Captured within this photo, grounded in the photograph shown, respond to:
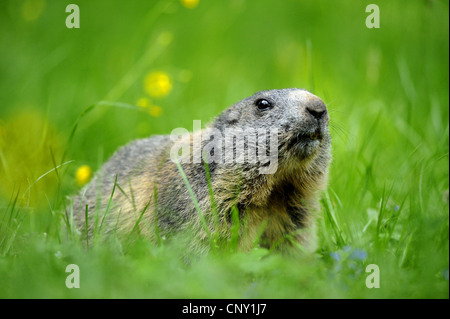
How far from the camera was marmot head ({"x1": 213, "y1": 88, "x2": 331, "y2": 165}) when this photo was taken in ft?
13.8

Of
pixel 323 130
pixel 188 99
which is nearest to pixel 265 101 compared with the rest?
pixel 323 130

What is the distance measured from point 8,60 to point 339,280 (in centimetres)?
715

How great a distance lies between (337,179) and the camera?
5.78m

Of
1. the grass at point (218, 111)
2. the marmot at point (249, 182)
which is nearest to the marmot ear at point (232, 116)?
the marmot at point (249, 182)

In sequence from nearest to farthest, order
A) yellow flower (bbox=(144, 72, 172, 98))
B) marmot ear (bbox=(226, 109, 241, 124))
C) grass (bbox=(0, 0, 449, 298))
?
grass (bbox=(0, 0, 449, 298))
marmot ear (bbox=(226, 109, 241, 124))
yellow flower (bbox=(144, 72, 172, 98))

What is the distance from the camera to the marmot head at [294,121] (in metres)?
4.21

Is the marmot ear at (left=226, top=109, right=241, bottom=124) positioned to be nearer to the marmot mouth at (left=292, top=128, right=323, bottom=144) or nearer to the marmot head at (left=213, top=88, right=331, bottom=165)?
the marmot head at (left=213, top=88, right=331, bottom=165)

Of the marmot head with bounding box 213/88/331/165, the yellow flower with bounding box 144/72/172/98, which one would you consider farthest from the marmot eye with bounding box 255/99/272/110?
the yellow flower with bounding box 144/72/172/98

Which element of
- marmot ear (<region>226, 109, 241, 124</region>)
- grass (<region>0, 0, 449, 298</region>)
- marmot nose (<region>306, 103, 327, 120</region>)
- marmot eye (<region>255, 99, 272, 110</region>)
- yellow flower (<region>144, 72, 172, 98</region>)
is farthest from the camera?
yellow flower (<region>144, 72, 172, 98</region>)

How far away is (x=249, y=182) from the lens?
4.34 m

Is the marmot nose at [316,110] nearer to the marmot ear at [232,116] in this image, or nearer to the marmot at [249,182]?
the marmot at [249,182]

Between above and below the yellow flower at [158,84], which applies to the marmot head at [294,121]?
below

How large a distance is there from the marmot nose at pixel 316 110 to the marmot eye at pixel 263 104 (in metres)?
0.45
